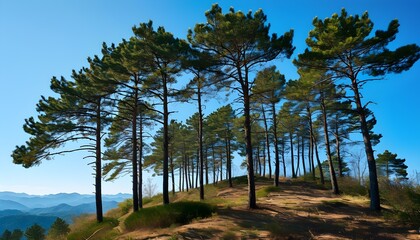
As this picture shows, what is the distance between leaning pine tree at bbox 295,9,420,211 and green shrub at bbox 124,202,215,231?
9.26m

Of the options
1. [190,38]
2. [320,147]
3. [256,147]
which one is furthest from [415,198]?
[256,147]

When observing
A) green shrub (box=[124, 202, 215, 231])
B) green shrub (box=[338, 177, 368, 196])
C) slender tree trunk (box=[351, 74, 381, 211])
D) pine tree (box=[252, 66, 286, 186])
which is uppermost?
pine tree (box=[252, 66, 286, 186])

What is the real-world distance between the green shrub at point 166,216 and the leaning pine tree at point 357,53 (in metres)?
9.26

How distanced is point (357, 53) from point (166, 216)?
1336 cm

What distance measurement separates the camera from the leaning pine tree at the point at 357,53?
14.4 meters

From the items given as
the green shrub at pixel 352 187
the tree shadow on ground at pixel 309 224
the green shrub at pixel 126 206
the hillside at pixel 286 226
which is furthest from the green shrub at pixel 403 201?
the green shrub at pixel 126 206

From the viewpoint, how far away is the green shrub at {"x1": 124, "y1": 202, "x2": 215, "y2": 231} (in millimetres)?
11324

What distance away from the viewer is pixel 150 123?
22.7 meters

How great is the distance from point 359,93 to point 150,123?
15.1m

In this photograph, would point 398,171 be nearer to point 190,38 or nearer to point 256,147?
point 256,147

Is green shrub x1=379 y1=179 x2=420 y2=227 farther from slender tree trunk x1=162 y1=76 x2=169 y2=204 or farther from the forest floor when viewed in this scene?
slender tree trunk x1=162 y1=76 x2=169 y2=204

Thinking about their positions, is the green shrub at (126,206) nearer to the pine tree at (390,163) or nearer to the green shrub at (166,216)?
the green shrub at (166,216)

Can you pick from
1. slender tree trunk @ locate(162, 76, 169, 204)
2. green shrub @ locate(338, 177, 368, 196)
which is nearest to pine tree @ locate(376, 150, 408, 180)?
green shrub @ locate(338, 177, 368, 196)

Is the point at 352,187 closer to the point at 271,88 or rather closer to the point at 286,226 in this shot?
the point at 271,88
